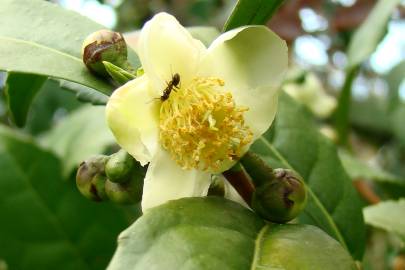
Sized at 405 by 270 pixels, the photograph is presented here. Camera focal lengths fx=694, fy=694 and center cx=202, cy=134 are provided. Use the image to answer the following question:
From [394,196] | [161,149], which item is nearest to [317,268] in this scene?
[161,149]

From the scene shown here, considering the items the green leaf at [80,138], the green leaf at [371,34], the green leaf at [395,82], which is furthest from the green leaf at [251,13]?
the green leaf at [395,82]

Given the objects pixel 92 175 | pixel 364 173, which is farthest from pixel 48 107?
pixel 92 175

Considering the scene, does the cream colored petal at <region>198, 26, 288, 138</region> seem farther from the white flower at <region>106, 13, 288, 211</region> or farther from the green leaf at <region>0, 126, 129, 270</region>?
the green leaf at <region>0, 126, 129, 270</region>

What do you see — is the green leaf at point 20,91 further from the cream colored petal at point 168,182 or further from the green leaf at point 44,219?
the green leaf at point 44,219

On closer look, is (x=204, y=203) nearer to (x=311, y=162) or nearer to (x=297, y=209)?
(x=297, y=209)

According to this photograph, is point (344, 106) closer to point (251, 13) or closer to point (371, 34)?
point (371, 34)

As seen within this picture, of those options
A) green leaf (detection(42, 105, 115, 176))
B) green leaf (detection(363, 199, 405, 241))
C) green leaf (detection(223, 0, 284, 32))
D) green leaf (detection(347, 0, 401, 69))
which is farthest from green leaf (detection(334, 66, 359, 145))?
green leaf (detection(223, 0, 284, 32))
